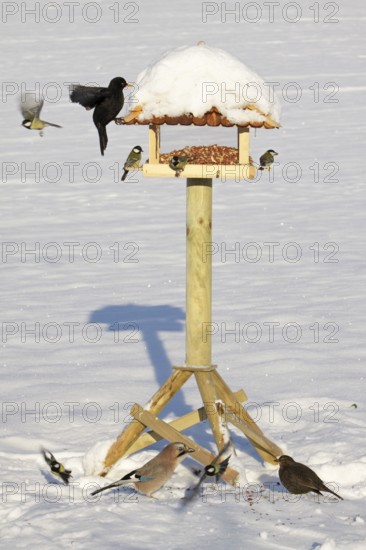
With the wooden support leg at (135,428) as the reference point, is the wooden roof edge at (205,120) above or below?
above

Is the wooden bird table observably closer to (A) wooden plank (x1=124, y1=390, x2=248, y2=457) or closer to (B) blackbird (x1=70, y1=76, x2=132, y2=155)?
(A) wooden plank (x1=124, y1=390, x2=248, y2=457)

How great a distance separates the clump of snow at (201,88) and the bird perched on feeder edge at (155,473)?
6.74 feet

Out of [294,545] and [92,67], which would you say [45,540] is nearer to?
[294,545]

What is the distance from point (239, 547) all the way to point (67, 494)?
1.31m

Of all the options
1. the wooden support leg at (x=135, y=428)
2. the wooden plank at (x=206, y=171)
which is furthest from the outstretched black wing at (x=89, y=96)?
the wooden support leg at (x=135, y=428)

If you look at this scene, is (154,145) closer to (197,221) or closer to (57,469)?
(197,221)

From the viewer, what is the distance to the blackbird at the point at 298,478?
6.04 metres

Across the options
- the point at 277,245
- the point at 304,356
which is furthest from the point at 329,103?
the point at 304,356

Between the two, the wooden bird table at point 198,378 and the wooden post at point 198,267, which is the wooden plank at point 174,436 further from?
the wooden post at point 198,267

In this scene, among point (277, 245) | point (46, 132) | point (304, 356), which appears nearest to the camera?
point (304, 356)

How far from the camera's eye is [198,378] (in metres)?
6.78

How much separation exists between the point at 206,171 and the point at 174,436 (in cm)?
166

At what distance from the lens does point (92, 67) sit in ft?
90.1

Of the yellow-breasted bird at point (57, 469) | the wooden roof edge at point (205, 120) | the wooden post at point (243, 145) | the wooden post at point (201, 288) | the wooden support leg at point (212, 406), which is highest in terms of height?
the wooden roof edge at point (205, 120)
